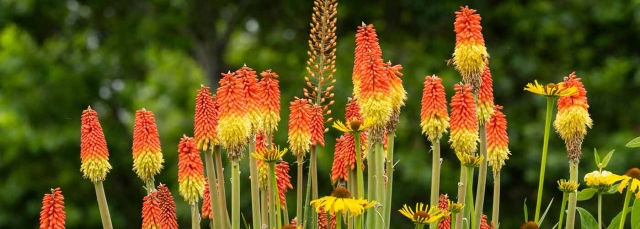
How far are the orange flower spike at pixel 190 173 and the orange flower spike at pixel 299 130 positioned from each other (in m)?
0.36

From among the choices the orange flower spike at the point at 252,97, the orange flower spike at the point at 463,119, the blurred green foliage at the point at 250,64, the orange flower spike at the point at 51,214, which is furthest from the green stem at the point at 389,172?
the blurred green foliage at the point at 250,64

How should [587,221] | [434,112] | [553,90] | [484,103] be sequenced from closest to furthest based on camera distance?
[553,90] < [434,112] < [484,103] < [587,221]

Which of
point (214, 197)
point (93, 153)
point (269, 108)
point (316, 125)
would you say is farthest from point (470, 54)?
point (93, 153)

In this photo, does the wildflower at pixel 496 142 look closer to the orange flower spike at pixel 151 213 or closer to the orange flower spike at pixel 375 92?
the orange flower spike at pixel 375 92

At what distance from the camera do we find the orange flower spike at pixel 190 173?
3764mm

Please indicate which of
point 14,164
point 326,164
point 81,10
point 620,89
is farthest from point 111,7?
point 620,89

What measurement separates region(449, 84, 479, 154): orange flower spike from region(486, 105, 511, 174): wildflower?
0.31m

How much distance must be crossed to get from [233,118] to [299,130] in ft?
1.13

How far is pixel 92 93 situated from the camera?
16.7 meters

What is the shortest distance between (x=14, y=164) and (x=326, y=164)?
5.43 m

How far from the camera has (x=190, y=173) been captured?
3.79m

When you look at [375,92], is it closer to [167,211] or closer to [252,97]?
[252,97]

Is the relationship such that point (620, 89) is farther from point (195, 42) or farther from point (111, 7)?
point (111, 7)

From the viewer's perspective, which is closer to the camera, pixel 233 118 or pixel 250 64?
pixel 233 118
